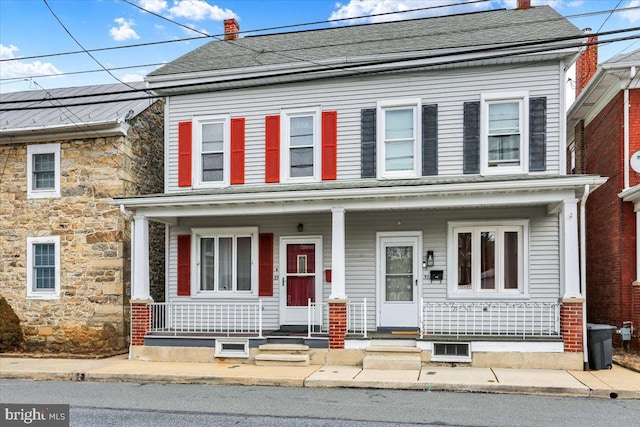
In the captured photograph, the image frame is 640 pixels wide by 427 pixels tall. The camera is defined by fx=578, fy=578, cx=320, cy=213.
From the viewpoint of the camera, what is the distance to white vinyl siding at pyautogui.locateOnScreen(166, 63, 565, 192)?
39.2 feet

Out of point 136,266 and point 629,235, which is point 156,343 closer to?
point 136,266

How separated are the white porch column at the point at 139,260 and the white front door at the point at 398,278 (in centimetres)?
504

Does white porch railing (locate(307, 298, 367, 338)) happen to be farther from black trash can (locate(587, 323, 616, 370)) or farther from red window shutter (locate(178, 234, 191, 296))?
black trash can (locate(587, 323, 616, 370))

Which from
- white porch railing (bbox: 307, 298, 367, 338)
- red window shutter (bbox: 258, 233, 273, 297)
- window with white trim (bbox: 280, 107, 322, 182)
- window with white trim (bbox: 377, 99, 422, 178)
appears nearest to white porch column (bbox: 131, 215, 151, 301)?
red window shutter (bbox: 258, 233, 273, 297)

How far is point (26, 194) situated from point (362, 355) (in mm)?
9218

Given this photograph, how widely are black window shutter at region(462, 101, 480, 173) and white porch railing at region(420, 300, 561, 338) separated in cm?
288

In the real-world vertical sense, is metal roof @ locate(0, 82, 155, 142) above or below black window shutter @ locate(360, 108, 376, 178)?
above

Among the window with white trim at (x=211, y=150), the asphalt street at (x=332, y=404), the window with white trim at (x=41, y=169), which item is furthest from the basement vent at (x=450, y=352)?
the window with white trim at (x=41, y=169)

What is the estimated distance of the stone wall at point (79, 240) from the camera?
13.6 meters

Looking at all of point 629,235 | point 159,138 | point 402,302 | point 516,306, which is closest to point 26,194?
point 159,138

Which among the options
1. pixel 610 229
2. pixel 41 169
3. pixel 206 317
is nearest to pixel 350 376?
pixel 206 317

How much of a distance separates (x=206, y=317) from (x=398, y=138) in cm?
601

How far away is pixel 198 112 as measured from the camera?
13.7 m

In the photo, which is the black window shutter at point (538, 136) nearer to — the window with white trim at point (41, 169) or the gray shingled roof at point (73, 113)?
the gray shingled roof at point (73, 113)
